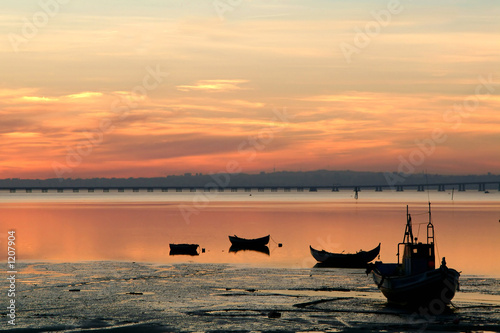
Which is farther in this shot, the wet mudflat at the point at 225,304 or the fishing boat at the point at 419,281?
the fishing boat at the point at 419,281

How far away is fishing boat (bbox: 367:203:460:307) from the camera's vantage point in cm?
3603

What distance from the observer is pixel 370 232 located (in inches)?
4316

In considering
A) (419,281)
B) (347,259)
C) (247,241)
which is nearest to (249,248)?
(247,241)

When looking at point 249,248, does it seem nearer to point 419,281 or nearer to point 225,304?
point 225,304

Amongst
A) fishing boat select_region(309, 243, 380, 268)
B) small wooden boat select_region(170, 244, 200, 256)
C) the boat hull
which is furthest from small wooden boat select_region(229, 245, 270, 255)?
the boat hull

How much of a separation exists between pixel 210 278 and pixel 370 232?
64.5 meters

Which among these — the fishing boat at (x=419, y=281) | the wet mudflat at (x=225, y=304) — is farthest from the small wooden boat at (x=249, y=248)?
the fishing boat at (x=419, y=281)

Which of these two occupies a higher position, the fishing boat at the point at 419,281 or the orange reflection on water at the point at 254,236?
the fishing boat at the point at 419,281

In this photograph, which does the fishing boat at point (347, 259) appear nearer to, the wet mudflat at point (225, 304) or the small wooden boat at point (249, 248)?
the wet mudflat at point (225, 304)

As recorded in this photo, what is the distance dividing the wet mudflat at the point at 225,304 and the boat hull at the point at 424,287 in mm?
934

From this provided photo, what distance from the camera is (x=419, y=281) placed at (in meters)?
36.7

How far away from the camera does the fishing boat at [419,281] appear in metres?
36.0

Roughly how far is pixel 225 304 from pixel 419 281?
11328mm

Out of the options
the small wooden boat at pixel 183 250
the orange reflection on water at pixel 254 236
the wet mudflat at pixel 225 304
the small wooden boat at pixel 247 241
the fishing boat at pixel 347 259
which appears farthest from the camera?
the small wooden boat at pixel 247 241
